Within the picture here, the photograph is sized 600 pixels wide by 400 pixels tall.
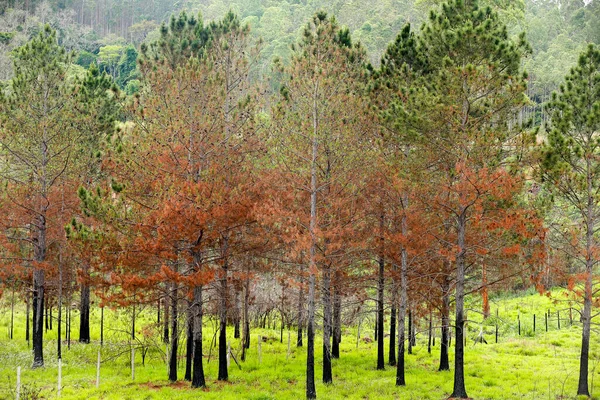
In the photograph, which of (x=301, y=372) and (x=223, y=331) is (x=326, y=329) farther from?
(x=223, y=331)

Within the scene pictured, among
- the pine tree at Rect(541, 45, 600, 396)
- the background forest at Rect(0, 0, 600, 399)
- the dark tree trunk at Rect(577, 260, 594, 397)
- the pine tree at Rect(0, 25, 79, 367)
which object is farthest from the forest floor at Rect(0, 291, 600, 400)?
the pine tree at Rect(0, 25, 79, 367)

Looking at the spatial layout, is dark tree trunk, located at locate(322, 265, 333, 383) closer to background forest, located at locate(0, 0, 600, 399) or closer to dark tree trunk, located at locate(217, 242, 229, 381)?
background forest, located at locate(0, 0, 600, 399)

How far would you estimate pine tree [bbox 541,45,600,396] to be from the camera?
1680cm

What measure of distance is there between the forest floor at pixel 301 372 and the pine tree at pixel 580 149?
192cm

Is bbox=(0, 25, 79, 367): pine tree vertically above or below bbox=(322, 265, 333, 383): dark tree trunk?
above

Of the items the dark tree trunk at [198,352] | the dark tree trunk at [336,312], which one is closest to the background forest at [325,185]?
the dark tree trunk at [198,352]

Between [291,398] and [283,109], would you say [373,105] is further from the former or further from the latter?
[291,398]

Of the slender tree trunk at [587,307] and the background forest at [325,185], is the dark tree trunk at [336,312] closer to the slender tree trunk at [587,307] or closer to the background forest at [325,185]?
the background forest at [325,185]

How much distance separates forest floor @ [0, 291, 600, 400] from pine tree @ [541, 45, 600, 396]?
1.92m

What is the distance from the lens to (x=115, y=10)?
120938 millimetres

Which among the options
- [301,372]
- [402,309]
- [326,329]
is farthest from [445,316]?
[301,372]

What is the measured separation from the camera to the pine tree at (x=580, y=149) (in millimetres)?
16797

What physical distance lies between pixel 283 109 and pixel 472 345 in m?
18.4

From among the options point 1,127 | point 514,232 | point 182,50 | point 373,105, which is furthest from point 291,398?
point 182,50
